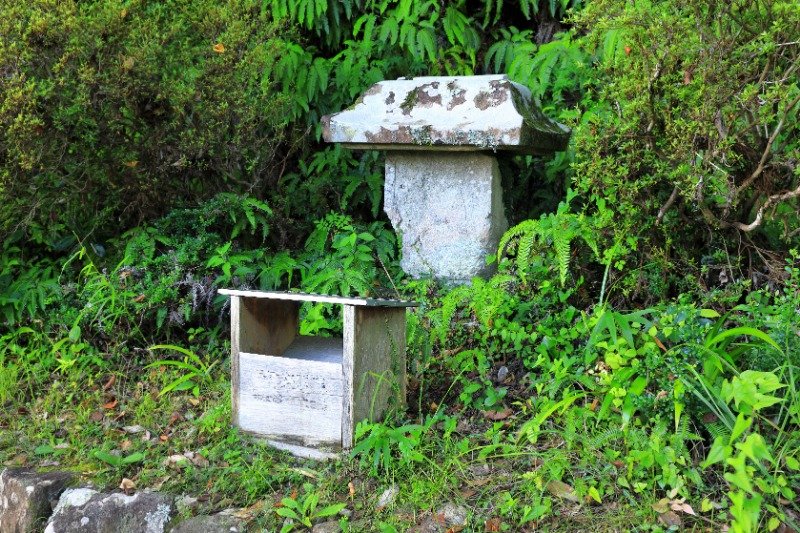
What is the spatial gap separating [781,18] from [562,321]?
1.76 m

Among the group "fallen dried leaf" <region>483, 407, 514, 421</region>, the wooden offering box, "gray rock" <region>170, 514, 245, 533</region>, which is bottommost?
"gray rock" <region>170, 514, 245, 533</region>

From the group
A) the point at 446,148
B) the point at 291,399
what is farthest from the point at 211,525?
the point at 446,148

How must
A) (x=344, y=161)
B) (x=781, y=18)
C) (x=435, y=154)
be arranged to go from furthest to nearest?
(x=344, y=161) → (x=435, y=154) → (x=781, y=18)

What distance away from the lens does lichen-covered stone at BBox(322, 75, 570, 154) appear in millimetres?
5227

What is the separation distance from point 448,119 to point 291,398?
221 cm

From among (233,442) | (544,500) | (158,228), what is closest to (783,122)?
(544,500)

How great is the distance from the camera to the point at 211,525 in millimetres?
3533

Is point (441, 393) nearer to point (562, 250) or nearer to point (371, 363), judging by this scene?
point (371, 363)

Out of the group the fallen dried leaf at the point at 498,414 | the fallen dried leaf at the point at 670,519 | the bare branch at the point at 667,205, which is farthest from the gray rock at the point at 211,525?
the bare branch at the point at 667,205

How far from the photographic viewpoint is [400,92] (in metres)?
5.71

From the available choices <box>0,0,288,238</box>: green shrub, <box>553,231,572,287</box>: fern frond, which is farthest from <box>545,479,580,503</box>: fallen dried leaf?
<box>0,0,288,238</box>: green shrub

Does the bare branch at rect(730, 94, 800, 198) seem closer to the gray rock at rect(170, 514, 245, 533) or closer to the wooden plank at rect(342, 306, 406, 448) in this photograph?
the wooden plank at rect(342, 306, 406, 448)

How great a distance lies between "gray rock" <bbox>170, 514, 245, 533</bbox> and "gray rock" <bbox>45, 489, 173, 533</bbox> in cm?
13

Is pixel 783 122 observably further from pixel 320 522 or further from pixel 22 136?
pixel 22 136
